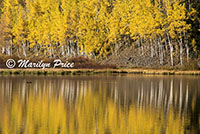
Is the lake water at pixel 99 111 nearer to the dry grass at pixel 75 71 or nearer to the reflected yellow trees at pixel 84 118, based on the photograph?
the reflected yellow trees at pixel 84 118

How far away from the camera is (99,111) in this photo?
21.7 m

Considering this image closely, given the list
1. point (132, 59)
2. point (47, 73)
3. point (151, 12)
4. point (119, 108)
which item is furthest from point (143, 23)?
point (119, 108)

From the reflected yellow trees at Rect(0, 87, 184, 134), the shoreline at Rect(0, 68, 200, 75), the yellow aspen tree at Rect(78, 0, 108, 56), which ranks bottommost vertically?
the reflected yellow trees at Rect(0, 87, 184, 134)

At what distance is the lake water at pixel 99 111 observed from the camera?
671 inches

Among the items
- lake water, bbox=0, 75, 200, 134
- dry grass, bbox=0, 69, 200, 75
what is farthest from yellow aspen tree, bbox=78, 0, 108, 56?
lake water, bbox=0, 75, 200, 134

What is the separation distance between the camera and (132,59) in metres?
63.3

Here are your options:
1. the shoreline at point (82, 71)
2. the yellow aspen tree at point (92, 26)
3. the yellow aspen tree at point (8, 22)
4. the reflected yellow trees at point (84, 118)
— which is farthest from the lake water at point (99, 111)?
the yellow aspen tree at point (8, 22)

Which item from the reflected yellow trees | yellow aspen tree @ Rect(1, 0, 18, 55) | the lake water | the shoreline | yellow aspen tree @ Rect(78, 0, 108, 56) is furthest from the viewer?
yellow aspen tree @ Rect(1, 0, 18, 55)

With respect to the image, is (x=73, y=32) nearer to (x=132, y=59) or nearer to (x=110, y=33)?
(x=110, y=33)

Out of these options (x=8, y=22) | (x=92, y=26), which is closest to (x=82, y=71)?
(x=92, y=26)

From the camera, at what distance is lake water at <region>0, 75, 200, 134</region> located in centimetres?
1703

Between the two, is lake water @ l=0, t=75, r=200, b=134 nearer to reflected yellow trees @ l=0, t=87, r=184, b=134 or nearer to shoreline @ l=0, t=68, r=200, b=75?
reflected yellow trees @ l=0, t=87, r=184, b=134

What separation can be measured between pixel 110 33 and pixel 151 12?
1109 cm

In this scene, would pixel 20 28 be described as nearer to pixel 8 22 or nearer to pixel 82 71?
pixel 8 22
